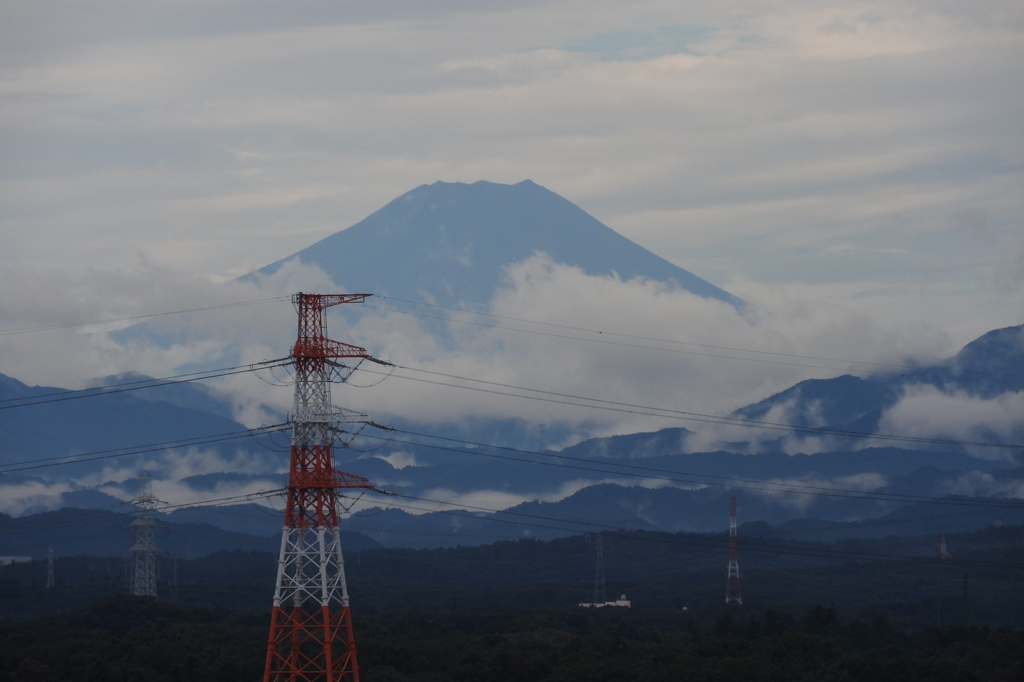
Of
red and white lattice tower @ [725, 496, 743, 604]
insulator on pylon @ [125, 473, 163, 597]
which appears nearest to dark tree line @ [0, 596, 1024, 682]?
insulator on pylon @ [125, 473, 163, 597]

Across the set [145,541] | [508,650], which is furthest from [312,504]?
[145,541]

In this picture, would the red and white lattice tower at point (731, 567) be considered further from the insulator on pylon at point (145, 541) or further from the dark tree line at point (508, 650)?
the insulator on pylon at point (145, 541)

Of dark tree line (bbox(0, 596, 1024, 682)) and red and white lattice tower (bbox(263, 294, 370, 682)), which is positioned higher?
red and white lattice tower (bbox(263, 294, 370, 682))

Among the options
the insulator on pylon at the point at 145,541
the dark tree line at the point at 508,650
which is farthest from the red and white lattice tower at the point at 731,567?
the insulator on pylon at the point at 145,541

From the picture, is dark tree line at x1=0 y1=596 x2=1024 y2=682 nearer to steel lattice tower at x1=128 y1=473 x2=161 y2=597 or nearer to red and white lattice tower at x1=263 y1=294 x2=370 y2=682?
steel lattice tower at x1=128 y1=473 x2=161 y2=597

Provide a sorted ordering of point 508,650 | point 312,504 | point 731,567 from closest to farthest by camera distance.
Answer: point 312,504, point 508,650, point 731,567

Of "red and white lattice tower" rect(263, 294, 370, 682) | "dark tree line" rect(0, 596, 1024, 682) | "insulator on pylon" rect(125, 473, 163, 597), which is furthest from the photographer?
"insulator on pylon" rect(125, 473, 163, 597)

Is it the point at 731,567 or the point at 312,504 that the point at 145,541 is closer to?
the point at 312,504

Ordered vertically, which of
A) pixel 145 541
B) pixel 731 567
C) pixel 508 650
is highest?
pixel 145 541

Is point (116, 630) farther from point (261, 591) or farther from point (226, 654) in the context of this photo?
point (261, 591)

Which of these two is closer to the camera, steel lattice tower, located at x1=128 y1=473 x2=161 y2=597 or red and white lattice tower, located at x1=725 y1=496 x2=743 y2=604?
steel lattice tower, located at x1=128 y1=473 x2=161 y2=597

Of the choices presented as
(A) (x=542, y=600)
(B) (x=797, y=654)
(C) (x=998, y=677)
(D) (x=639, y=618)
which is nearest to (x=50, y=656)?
(B) (x=797, y=654)
